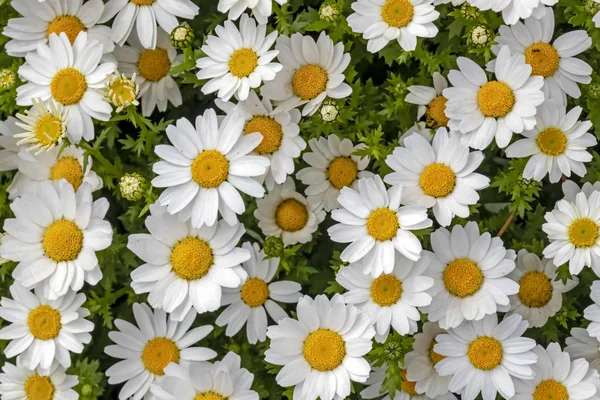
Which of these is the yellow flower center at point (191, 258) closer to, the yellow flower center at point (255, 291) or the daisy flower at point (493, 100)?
the yellow flower center at point (255, 291)

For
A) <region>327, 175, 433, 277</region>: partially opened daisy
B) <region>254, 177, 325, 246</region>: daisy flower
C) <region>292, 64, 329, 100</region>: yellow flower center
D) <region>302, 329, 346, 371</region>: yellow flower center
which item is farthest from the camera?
<region>254, 177, 325, 246</region>: daisy flower

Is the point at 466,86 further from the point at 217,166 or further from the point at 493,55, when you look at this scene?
the point at 217,166

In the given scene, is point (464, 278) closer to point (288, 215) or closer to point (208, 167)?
point (288, 215)

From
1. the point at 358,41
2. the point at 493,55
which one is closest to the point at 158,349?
the point at 358,41

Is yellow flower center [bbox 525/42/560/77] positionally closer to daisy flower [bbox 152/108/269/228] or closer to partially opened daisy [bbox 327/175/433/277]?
partially opened daisy [bbox 327/175/433/277]

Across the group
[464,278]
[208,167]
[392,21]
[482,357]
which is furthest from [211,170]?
A: [482,357]

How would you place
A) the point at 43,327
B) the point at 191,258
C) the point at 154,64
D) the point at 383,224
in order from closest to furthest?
1. the point at 383,224
2. the point at 191,258
3. the point at 43,327
4. the point at 154,64

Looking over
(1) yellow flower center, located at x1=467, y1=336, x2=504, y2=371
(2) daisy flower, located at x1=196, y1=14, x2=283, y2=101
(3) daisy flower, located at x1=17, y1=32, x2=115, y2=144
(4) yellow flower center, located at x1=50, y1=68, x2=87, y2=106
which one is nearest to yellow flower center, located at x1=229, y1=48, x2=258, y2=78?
(2) daisy flower, located at x1=196, y1=14, x2=283, y2=101
